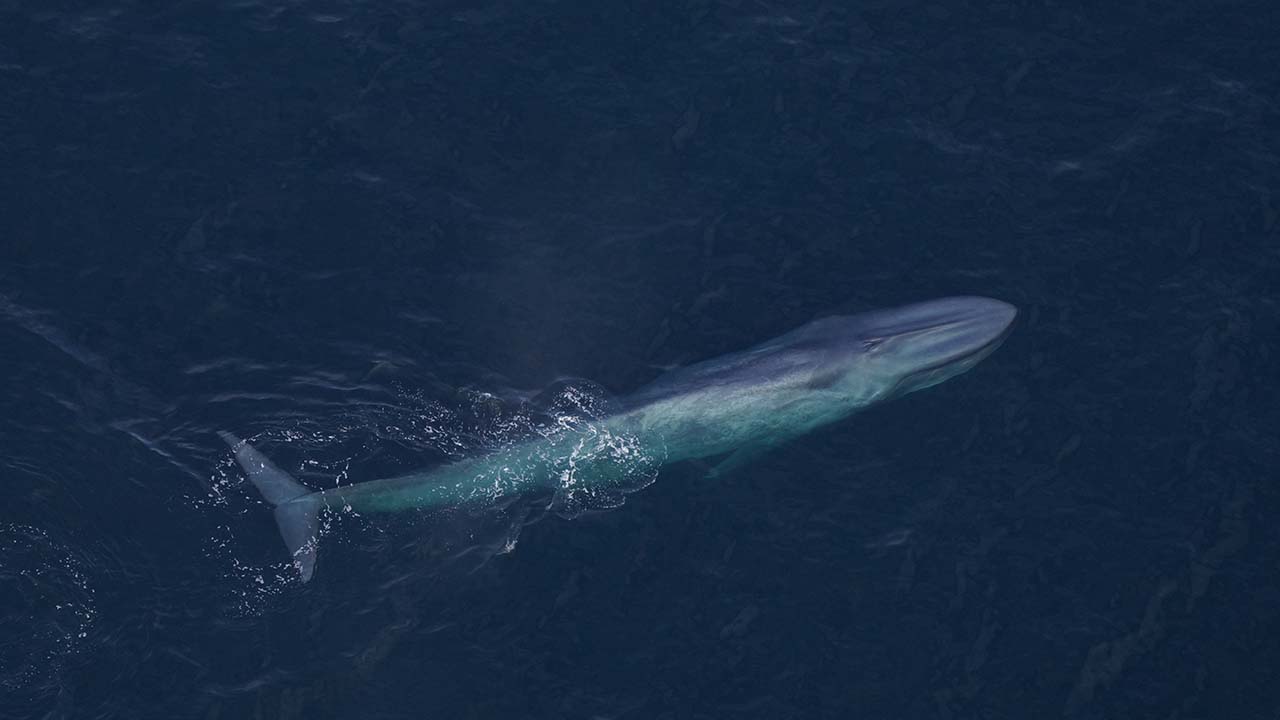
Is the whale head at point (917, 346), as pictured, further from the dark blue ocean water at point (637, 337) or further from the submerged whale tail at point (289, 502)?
the submerged whale tail at point (289, 502)

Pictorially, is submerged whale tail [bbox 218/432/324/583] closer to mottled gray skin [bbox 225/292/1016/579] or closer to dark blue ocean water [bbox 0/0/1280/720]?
dark blue ocean water [bbox 0/0/1280/720]

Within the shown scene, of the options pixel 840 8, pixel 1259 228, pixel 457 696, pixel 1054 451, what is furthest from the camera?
pixel 840 8

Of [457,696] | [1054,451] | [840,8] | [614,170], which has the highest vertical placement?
[840,8]

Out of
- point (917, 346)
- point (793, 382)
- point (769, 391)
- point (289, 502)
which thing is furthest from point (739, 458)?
point (289, 502)

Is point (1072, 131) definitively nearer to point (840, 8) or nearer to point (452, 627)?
point (840, 8)

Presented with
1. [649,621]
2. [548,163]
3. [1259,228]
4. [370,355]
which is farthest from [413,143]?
[1259,228]

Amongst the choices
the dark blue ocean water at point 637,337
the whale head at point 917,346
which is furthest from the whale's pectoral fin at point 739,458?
the whale head at point 917,346

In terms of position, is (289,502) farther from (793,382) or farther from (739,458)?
(793,382)
